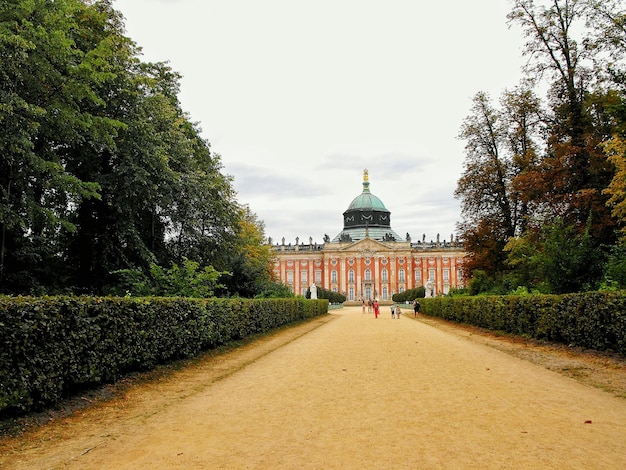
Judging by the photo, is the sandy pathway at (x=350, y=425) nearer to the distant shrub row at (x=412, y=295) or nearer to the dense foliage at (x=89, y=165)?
the dense foliage at (x=89, y=165)

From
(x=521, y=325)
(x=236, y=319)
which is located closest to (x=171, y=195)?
(x=236, y=319)

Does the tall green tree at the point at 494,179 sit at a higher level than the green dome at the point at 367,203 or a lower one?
lower

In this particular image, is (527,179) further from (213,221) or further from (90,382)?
(90,382)

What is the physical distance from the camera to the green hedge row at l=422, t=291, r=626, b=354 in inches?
417

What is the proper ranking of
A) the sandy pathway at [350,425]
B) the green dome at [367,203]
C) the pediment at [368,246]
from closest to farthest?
1. the sandy pathway at [350,425]
2. the pediment at [368,246]
3. the green dome at [367,203]

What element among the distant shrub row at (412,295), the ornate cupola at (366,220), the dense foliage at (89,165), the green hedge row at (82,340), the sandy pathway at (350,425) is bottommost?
the distant shrub row at (412,295)

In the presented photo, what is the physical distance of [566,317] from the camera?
12.8 meters

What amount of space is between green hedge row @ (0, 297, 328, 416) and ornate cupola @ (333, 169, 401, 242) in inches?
3484

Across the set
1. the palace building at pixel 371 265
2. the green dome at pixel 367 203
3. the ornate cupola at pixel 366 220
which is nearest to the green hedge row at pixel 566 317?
the palace building at pixel 371 265

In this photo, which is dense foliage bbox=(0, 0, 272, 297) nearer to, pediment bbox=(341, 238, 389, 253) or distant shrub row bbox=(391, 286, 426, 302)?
distant shrub row bbox=(391, 286, 426, 302)

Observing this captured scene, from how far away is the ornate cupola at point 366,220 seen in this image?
10000cm

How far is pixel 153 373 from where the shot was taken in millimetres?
9070

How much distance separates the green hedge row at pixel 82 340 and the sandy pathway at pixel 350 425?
0.58 meters

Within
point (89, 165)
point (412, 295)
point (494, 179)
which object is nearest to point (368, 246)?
point (412, 295)
